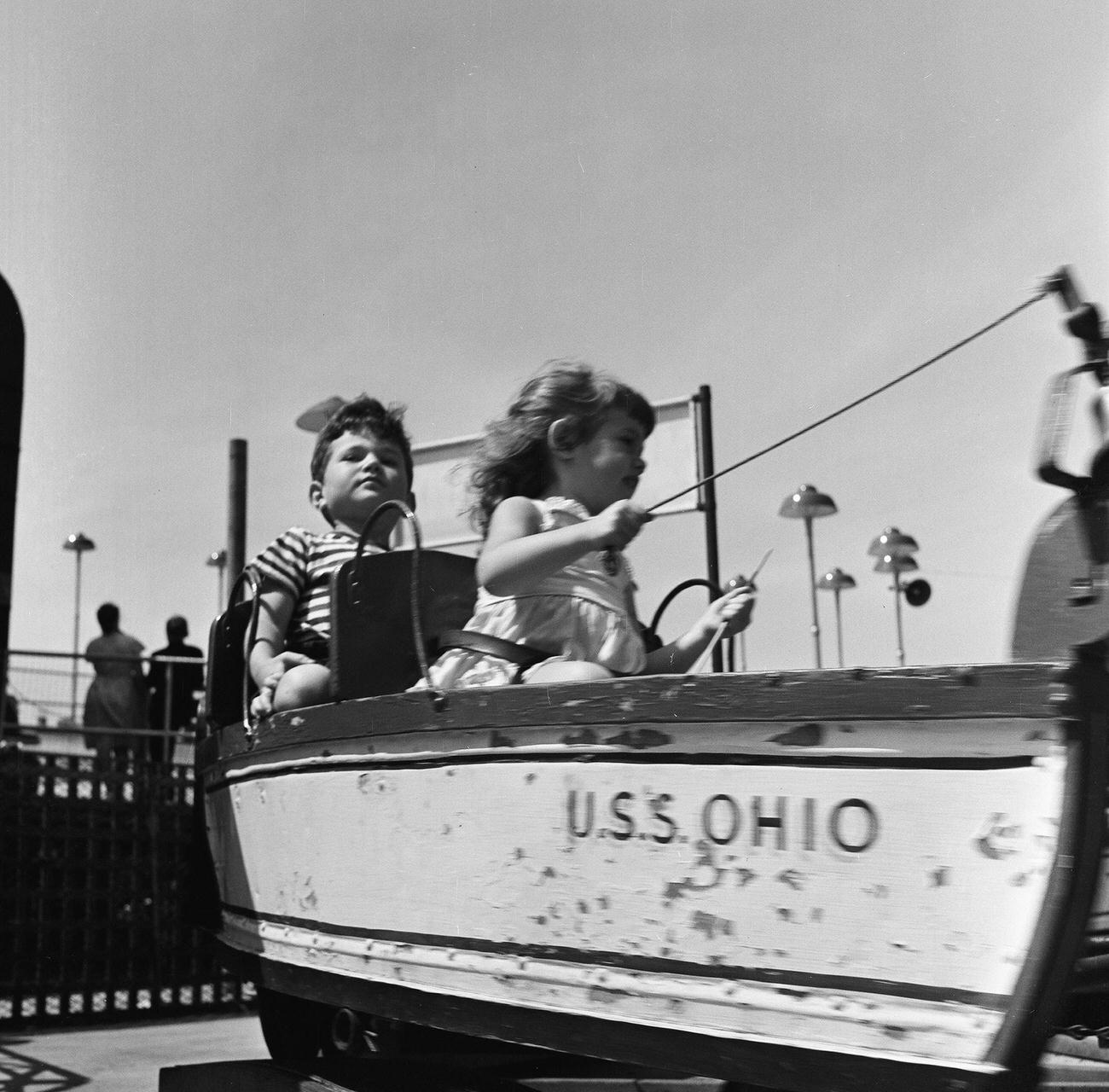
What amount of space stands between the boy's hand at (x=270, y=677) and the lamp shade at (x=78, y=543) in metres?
16.6

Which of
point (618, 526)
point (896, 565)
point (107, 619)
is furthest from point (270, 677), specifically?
point (107, 619)

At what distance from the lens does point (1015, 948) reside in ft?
5.43

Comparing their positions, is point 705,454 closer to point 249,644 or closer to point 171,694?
point 249,644

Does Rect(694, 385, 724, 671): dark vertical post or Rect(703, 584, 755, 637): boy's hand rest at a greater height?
Rect(694, 385, 724, 671): dark vertical post

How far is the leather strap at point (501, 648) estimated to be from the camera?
276cm

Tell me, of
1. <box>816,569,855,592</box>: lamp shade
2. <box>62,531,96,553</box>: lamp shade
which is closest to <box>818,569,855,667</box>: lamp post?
<box>816,569,855,592</box>: lamp shade

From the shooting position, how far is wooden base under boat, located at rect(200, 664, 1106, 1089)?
5.42ft

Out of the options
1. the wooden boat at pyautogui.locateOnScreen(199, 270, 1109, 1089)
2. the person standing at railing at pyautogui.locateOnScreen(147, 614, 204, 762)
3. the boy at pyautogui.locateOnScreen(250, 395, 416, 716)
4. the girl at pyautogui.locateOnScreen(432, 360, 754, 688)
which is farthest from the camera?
the person standing at railing at pyautogui.locateOnScreen(147, 614, 204, 762)

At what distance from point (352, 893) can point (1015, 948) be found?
148 centimetres

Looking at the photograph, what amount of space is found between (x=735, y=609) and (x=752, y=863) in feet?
3.48

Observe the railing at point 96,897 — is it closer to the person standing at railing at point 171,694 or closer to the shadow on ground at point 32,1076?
the shadow on ground at point 32,1076

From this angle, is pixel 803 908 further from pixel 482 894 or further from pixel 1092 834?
pixel 482 894

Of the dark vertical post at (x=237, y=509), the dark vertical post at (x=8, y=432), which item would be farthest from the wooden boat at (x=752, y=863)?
the dark vertical post at (x=237, y=509)

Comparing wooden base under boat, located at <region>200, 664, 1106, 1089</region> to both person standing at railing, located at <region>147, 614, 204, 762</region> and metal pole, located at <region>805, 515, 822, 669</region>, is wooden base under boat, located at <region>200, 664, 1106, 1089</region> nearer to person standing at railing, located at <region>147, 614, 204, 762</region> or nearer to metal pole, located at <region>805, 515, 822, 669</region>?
metal pole, located at <region>805, 515, 822, 669</region>
